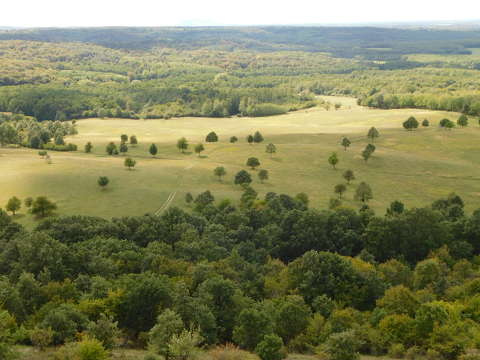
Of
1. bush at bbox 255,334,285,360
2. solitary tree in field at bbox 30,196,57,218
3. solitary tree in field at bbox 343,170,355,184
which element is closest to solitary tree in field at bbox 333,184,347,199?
solitary tree in field at bbox 343,170,355,184

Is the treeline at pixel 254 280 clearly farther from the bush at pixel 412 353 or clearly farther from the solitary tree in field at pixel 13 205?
the solitary tree in field at pixel 13 205

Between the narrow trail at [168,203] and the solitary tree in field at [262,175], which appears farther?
the solitary tree in field at [262,175]

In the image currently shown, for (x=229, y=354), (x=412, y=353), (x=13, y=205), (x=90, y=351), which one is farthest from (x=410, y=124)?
(x=90, y=351)

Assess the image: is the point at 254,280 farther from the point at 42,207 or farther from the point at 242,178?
the point at 242,178

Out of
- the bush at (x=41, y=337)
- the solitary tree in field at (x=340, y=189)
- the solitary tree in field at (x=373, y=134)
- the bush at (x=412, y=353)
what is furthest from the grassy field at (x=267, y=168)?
the bush at (x=412, y=353)

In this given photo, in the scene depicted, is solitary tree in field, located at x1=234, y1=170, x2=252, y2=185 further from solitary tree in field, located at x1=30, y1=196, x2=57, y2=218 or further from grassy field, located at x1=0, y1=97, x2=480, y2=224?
solitary tree in field, located at x1=30, y1=196, x2=57, y2=218

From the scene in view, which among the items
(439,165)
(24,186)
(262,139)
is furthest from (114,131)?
(439,165)
